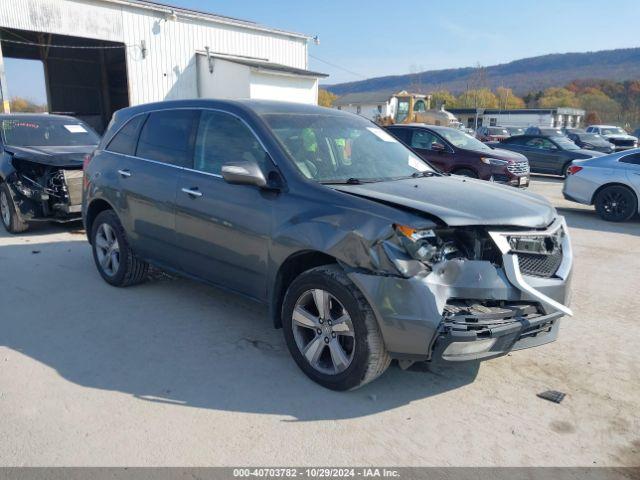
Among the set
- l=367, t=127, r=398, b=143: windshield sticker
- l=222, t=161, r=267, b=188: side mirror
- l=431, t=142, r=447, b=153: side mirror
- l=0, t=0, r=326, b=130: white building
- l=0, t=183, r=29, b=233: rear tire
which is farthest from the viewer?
l=0, t=0, r=326, b=130: white building

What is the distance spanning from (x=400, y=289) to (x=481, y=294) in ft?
1.59

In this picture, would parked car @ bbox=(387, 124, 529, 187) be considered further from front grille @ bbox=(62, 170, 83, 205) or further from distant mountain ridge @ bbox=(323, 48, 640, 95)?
distant mountain ridge @ bbox=(323, 48, 640, 95)

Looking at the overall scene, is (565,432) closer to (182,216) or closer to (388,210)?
(388,210)

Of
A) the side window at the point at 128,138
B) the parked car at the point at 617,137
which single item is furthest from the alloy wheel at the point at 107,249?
the parked car at the point at 617,137

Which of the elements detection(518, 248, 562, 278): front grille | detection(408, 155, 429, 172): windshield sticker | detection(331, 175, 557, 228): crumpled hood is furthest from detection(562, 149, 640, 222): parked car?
detection(518, 248, 562, 278): front grille

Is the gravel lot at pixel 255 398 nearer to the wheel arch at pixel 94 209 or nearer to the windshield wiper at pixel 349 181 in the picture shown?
the wheel arch at pixel 94 209

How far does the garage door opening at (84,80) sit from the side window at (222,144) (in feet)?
78.2

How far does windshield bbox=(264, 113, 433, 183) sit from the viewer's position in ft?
12.6

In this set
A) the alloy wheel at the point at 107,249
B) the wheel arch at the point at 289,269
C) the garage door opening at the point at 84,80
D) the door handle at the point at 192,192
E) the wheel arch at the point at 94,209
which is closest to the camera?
the wheel arch at the point at 289,269

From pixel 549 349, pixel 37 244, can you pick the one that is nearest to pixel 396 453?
pixel 549 349

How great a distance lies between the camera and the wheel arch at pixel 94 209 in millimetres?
5513

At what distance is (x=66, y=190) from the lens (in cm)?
756

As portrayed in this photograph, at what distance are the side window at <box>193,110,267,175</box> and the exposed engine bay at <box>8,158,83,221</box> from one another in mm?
4064

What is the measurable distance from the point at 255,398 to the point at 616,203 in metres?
9.04
